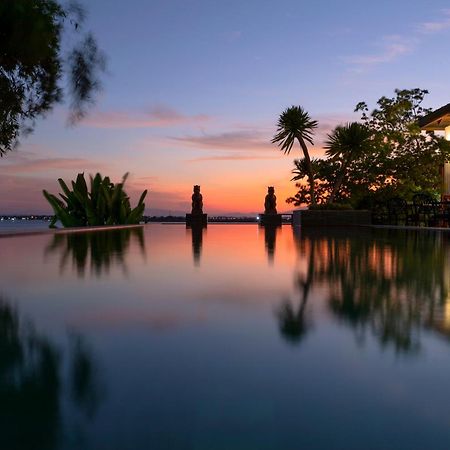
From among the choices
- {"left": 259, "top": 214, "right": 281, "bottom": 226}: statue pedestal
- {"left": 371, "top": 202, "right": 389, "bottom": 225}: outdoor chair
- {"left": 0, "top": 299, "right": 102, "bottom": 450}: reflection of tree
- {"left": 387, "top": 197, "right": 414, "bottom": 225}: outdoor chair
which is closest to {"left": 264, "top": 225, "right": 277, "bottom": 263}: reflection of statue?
{"left": 0, "top": 299, "right": 102, "bottom": 450}: reflection of tree

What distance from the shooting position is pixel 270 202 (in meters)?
29.4

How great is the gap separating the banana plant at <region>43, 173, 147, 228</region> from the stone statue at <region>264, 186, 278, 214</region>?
9096 mm

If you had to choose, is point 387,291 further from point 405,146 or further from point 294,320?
point 405,146

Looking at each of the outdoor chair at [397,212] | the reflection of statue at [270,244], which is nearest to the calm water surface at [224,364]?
the reflection of statue at [270,244]

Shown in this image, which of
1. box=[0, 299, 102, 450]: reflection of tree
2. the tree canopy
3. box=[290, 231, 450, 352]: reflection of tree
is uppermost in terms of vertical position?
the tree canopy

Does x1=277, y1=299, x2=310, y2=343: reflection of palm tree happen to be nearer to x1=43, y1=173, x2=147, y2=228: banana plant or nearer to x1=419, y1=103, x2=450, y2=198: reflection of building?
x1=43, y1=173, x2=147, y2=228: banana plant

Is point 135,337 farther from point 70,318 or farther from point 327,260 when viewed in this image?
point 327,260

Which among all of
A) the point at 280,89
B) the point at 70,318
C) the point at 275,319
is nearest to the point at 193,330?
the point at 275,319

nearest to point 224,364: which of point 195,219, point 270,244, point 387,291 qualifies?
point 387,291

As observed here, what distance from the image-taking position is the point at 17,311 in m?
3.82

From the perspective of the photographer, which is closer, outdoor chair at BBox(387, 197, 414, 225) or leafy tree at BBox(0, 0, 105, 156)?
leafy tree at BBox(0, 0, 105, 156)

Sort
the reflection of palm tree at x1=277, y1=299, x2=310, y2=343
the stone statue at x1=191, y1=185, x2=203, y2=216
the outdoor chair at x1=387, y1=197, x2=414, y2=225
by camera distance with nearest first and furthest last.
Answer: the reflection of palm tree at x1=277, y1=299, x2=310, y2=343 → the outdoor chair at x1=387, y1=197, x2=414, y2=225 → the stone statue at x1=191, y1=185, x2=203, y2=216

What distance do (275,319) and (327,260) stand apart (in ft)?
13.8

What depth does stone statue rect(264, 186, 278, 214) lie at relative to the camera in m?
29.2
